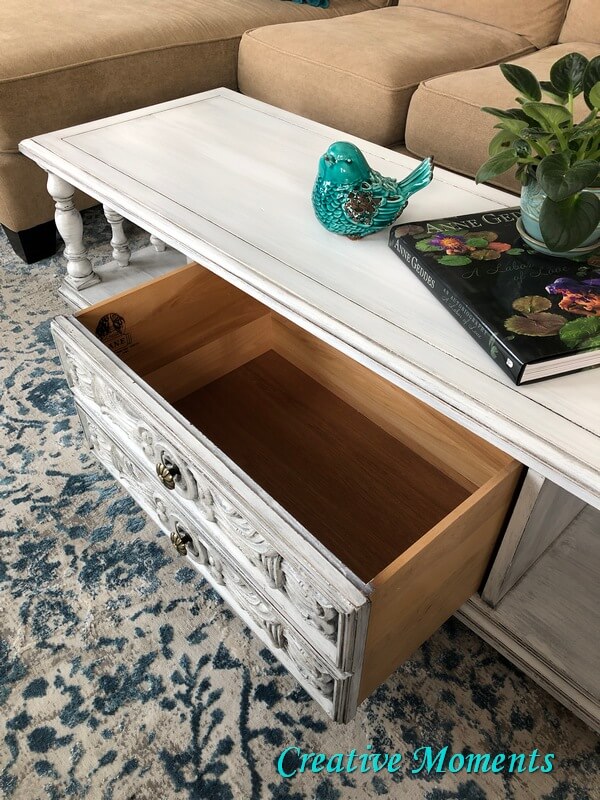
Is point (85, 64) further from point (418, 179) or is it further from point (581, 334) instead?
point (581, 334)

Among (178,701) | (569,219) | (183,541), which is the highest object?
(569,219)

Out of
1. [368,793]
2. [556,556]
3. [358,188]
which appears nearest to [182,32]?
[358,188]

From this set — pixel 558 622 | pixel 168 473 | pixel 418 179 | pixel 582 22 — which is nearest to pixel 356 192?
pixel 418 179

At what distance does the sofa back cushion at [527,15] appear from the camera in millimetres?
1635

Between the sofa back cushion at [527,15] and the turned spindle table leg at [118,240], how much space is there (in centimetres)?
91

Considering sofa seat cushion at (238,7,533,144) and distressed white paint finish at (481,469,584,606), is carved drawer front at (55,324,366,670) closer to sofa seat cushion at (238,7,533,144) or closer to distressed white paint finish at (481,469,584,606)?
distressed white paint finish at (481,469,584,606)

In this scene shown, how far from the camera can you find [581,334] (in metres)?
0.62

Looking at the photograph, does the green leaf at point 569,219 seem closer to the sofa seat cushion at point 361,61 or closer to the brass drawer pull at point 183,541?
the brass drawer pull at point 183,541

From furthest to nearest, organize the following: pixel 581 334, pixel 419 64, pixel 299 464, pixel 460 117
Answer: pixel 419 64, pixel 460 117, pixel 299 464, pixel 581 334

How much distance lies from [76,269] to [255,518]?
3.29ft

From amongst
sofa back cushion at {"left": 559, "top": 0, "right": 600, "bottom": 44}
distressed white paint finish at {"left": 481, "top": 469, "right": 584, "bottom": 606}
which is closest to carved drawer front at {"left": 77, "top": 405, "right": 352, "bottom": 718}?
distressed white paint finish at {"left": 481, "top": 469, "right": 584, "bottom": 606}

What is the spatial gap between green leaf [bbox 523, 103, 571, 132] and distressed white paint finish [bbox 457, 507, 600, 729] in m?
0.53

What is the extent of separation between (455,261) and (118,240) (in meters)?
0.98

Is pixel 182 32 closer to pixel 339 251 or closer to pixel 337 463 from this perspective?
pixel 339 251
